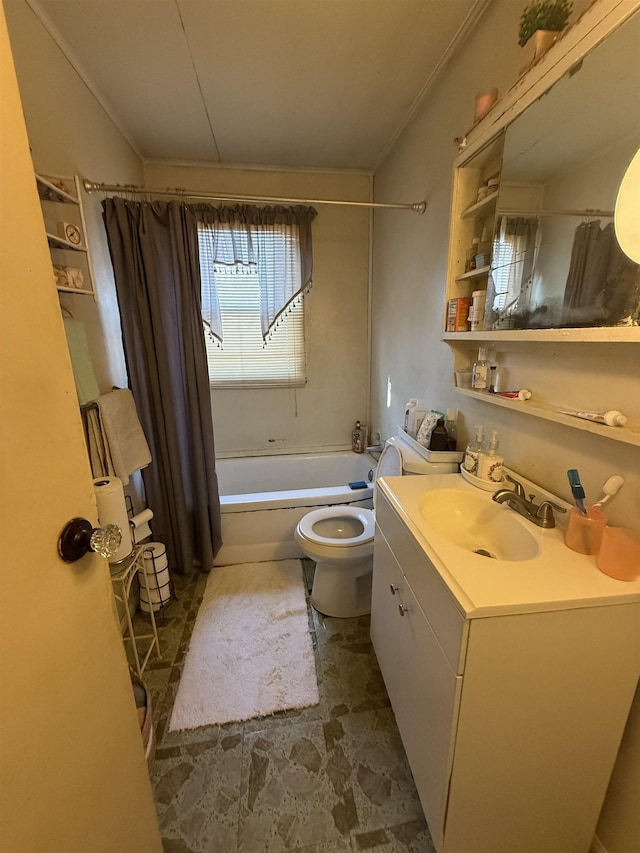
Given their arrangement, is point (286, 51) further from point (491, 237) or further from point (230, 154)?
point (491, 237)

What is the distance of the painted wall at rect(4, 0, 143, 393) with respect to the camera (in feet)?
4.09

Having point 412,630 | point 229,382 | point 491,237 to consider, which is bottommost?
point 412,630

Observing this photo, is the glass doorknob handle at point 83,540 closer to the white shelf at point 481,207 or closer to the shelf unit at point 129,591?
the shelf unit at point 129,591

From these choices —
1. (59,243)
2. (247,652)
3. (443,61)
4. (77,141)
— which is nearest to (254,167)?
(77,141)

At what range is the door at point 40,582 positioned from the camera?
0.49 metres

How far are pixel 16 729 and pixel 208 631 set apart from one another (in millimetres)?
1428

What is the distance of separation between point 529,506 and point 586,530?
0.18 meters

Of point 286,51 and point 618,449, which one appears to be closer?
point 618,449

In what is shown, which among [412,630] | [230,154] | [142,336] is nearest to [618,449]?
[412,630]

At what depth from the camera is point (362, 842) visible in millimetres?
1059

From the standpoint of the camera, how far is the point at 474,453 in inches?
52.5

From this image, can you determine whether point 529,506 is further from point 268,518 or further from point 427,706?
point 268,518

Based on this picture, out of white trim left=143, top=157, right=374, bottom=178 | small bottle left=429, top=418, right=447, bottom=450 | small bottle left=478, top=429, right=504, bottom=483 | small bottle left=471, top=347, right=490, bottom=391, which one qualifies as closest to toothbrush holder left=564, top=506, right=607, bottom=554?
small bottle left=478, top=429, right=504, bottom=483

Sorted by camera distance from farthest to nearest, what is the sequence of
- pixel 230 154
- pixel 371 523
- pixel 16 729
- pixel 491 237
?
1. pixel 230 154
2. pixel 371 523
3. pixel 491 237
4. pixel 16 729
